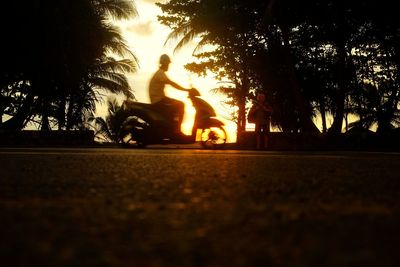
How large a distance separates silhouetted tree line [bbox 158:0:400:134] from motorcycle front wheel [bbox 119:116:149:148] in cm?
932

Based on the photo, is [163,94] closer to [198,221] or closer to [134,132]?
[134,132]

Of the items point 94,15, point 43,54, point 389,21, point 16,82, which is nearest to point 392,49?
point 389,21

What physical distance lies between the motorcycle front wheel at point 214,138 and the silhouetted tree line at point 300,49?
8617 mm

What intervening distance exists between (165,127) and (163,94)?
785 millimetres

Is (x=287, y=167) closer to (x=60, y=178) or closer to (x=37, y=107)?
(x=60, y=178)

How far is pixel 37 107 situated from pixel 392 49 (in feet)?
48.3

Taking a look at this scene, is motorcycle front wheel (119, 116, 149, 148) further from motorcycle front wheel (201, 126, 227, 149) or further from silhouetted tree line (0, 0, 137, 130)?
silhouetted tree line (0, 0, 137, 130)

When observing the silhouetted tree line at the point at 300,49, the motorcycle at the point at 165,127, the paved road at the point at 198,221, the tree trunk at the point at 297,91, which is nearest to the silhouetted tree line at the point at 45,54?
the silhouetted tree line at the point at 300,49

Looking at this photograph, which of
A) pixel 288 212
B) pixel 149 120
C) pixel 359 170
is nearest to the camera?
pixel 288 212

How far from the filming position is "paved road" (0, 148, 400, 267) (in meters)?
2.04

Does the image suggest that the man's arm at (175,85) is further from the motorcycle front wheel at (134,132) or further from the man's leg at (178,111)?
the motorcycle front wheel at (134,132)

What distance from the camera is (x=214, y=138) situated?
46.2ft

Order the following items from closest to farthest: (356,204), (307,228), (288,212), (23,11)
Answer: (307,228) < (288,212) < (356,204) < (23,11)

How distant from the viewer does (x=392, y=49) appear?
25281mm
